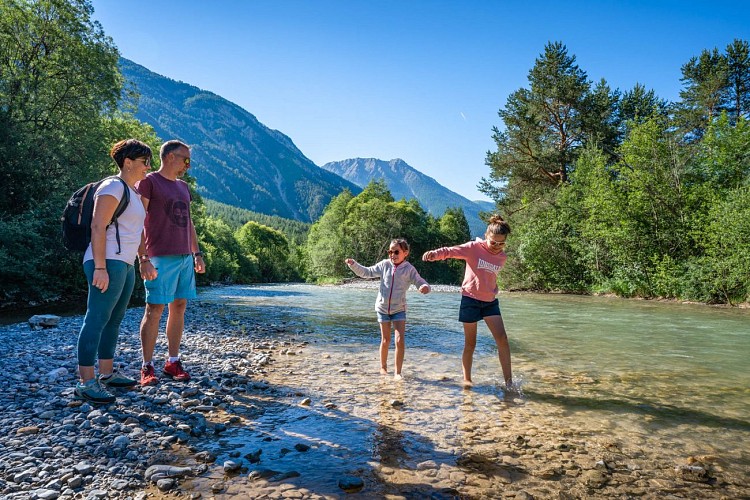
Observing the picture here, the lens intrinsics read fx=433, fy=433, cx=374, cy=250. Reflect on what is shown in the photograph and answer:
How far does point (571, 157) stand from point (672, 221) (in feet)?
38.1

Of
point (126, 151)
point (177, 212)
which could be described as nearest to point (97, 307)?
point (177, 212)

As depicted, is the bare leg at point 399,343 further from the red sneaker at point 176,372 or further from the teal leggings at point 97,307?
the teal leggings at point 97,307

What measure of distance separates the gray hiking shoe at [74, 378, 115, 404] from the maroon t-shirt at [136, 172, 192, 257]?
1.64 metres

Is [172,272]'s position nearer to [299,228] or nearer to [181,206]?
[181,206]

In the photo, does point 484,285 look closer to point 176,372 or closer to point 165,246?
point 165,246

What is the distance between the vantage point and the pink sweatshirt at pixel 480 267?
20.6 feet

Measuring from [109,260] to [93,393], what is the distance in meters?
1.47

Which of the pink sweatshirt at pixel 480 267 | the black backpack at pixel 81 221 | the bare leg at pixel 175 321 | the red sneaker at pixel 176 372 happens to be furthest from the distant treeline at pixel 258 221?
the black backpack at pixel 81 221

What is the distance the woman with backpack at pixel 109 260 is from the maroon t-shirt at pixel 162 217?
41 cm

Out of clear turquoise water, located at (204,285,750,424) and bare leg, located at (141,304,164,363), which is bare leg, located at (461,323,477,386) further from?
bare leg, located at (141,304,164,363)

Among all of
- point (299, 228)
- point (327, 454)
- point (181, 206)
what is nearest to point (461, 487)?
point (327, 454)

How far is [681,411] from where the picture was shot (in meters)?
5.59

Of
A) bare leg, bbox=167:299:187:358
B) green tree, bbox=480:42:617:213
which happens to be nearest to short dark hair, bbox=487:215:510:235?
bare leg, bbox=167:299:187:358

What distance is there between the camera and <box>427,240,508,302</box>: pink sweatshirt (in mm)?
6289
